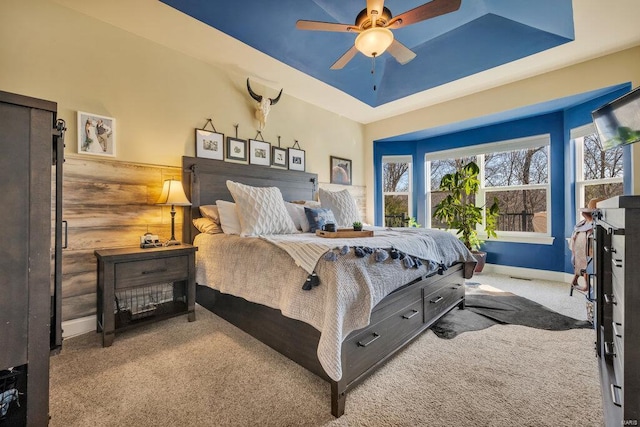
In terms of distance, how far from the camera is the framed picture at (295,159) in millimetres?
4016

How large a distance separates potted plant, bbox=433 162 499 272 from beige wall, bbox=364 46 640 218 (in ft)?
2.91

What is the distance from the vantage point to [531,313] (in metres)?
2.66

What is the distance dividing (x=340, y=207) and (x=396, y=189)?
2380 millimetres

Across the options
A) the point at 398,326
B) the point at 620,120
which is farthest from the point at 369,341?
the point at 620,120

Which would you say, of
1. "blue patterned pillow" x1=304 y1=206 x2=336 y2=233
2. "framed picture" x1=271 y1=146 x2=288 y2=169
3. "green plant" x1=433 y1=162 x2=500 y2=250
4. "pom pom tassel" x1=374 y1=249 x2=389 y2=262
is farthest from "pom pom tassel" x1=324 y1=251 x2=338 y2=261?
"green plant" x1=433 y1=162 x2=500 y2=250

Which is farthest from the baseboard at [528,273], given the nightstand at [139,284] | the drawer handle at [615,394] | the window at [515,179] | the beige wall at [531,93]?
the nightstand at [139,284]

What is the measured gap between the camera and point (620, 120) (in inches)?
55.1

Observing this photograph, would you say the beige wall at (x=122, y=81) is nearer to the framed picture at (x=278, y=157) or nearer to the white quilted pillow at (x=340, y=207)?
the framed picture at (x=278, y=157)

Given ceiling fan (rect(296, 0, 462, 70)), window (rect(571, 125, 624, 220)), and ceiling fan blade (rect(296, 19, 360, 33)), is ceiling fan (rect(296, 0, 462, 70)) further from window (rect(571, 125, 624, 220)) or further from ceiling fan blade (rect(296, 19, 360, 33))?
window (rect(571, 125, 624, 220))

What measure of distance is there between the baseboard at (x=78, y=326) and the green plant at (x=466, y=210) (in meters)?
4.55

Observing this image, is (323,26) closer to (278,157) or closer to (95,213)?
(278,157)

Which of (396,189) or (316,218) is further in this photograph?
(396,189)

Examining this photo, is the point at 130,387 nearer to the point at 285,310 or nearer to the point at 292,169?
the point at 285,310

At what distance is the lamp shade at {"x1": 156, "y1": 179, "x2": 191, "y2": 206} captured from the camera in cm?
256
